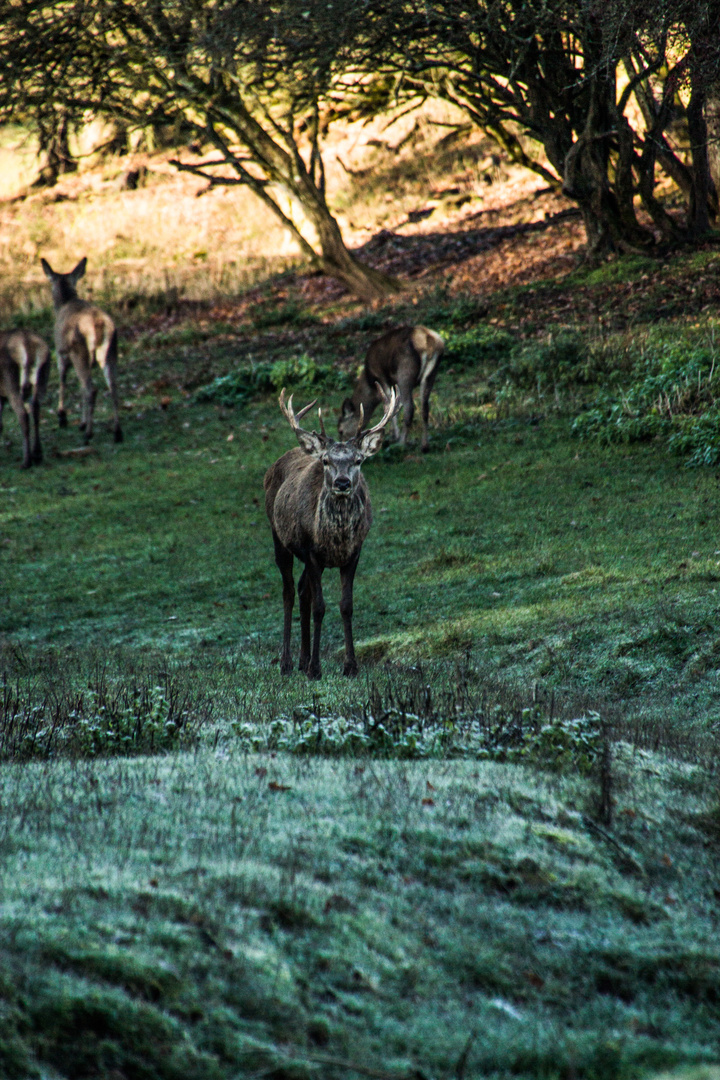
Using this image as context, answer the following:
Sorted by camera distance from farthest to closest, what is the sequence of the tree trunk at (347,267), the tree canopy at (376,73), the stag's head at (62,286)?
the tree trunk at (347,267) < the stag's head at (62,286) < the tree canopy at (376,73)

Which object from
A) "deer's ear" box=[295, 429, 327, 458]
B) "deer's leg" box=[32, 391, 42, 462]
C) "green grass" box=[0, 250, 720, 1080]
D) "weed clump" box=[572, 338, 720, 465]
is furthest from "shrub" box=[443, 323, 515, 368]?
"deer's ear" box=[295, 429, 327, 458]

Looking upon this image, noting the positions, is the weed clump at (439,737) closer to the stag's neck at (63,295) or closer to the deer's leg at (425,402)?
the deer's leg at (425,402)

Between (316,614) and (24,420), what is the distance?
1177cm

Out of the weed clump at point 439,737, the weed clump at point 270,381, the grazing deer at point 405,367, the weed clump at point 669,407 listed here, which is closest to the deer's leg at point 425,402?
the grazing deer at point 405,367

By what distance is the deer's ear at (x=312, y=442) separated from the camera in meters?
8.88

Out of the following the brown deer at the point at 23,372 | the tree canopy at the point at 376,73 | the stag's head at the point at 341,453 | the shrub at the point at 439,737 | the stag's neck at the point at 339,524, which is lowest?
the shrub at the point at 439,737

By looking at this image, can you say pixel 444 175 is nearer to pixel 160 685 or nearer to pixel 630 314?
pixel 630 314

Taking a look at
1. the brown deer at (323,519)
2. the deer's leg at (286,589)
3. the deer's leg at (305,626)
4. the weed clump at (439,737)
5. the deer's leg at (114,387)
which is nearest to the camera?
the weed clump at (439,737)

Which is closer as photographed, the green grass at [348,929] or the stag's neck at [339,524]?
the green grass at [348,929]

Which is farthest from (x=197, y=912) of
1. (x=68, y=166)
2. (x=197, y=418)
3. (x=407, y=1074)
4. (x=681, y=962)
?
(x=68, y=166)

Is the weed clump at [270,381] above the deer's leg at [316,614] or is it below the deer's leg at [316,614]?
above

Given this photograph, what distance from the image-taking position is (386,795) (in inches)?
196

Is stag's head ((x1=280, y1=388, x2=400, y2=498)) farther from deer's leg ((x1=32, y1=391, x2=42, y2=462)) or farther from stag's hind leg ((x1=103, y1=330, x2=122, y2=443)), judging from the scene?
stag's hind leg ((x1=103, y1=330, x2=122, y2=443))

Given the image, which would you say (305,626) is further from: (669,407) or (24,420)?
(24,420)
